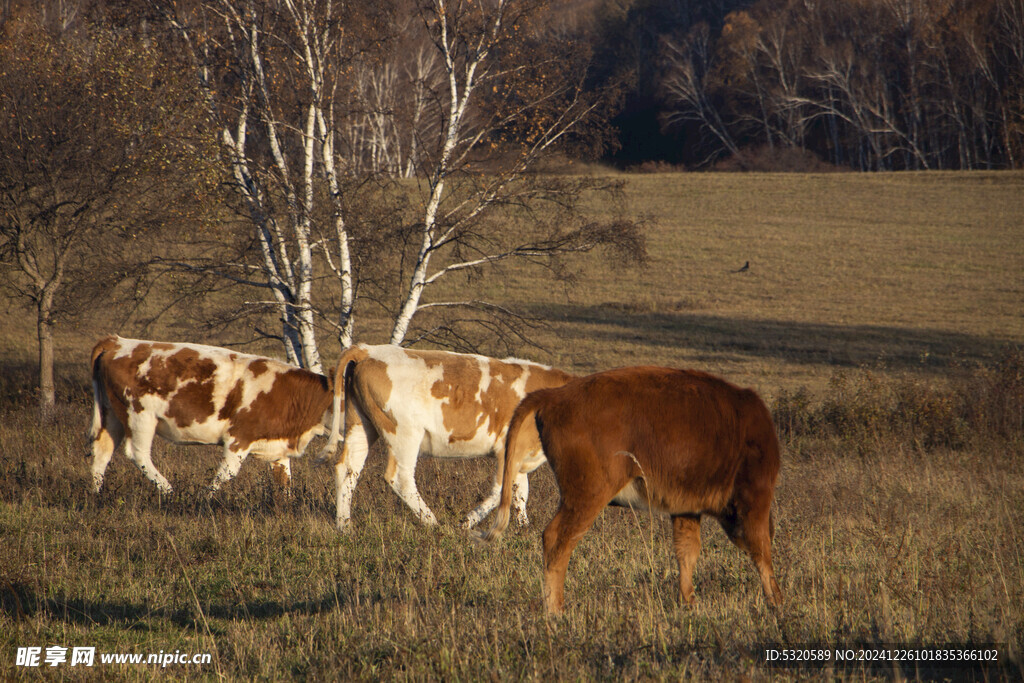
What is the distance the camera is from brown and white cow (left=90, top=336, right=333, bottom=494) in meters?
8.82

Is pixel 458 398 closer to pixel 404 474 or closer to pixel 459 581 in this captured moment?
pixel 404 474

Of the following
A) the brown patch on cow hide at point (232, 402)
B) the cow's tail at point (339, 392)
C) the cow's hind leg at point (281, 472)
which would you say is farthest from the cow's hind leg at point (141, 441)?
the cow's tail at point (339, 392)

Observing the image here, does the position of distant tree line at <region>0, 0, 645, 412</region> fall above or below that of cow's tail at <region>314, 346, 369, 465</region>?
above

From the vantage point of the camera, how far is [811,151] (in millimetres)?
63531

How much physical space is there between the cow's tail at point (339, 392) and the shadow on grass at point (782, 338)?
15.2 metres

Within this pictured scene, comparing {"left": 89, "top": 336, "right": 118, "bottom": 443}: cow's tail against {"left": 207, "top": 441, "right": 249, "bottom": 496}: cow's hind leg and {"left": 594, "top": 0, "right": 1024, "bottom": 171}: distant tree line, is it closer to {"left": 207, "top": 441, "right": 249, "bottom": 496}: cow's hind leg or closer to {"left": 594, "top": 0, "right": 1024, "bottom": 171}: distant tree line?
{"left": 207, "top": 441, "right": 249, "bottom": 496}: cow's hind leg

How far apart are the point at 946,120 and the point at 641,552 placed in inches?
2502

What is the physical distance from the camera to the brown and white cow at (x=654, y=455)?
4.48 metres

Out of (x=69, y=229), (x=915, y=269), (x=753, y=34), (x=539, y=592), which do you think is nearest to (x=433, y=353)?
(x=539, y=592)

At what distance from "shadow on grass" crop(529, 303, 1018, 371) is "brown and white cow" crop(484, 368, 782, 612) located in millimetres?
17277

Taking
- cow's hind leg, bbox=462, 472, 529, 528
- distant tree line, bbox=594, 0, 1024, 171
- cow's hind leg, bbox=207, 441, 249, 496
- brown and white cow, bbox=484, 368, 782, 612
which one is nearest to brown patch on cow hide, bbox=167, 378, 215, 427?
cow's hind leg, bbox=207, 441, 249, 496

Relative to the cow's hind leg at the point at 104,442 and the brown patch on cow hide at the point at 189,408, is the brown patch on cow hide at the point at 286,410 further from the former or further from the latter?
the cow's hind leg at the point at 104,442

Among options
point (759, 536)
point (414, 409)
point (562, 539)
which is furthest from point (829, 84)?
point (562, 539)

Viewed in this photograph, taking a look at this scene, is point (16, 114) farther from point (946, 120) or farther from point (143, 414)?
point (946, 120)
